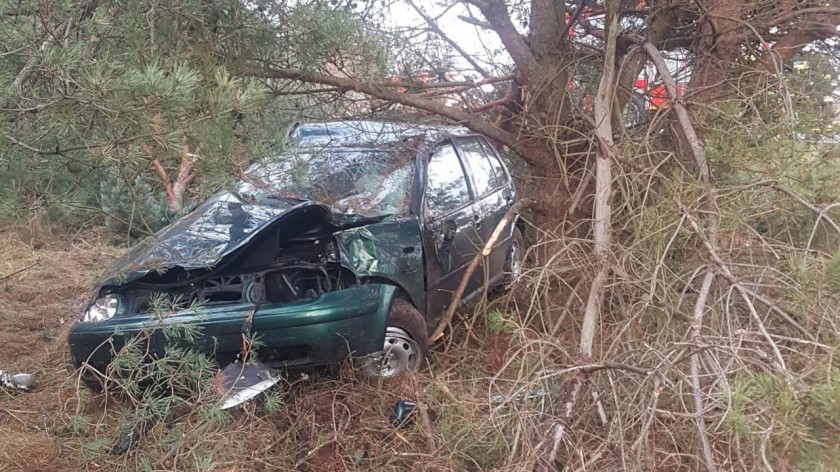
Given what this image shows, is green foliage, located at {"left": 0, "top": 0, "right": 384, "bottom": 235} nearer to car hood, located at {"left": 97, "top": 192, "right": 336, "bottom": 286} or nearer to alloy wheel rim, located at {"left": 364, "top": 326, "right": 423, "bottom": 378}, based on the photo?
car hood, located at {"left": 97, "top": 192, "right": 336, "bottom": 286}

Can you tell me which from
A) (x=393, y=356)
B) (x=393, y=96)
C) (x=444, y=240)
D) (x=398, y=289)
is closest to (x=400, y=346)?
(x=393, y=356)

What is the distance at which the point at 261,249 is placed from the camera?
4113mm

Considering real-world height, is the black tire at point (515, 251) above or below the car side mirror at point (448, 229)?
below

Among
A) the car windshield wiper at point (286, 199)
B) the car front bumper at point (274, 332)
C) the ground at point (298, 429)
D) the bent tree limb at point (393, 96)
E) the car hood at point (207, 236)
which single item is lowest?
the ground at point (298, 429)

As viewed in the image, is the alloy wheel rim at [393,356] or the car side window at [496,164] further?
the car side window at [496,164]

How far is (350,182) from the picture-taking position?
460 cm

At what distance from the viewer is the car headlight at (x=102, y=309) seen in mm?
3898

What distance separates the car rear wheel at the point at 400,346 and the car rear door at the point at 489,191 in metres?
1.07

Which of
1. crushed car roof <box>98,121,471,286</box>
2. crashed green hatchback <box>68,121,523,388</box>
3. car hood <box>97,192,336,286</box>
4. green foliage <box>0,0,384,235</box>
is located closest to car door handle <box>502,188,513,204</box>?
crashed green hatchback <box>68,121,523,388</box>

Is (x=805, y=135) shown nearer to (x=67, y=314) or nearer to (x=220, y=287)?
(x=220, y=287)

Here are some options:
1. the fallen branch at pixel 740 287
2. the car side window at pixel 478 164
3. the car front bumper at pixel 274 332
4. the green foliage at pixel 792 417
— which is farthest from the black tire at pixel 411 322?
the green foliage at pixel 792 417

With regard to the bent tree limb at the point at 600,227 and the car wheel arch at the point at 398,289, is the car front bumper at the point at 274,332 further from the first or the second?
the bent tree limb at the point at 600,227

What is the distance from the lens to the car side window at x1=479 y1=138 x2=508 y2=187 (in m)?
6.12

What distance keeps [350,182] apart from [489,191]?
61.5 inches
